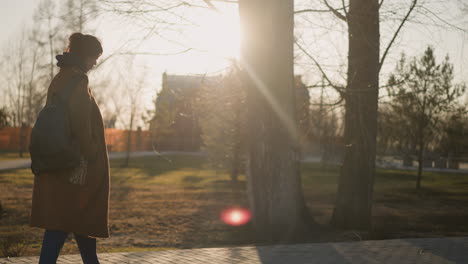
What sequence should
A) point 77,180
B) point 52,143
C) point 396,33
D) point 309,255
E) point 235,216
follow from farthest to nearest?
point 235,216 → point 396,33 → point 309,255 → point 77,180 → point 52,143

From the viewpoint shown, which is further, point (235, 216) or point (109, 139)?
point (109, 139)

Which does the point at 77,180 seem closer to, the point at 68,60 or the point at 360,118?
the point at 68,60

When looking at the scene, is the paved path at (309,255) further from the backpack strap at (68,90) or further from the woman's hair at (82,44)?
the woman's hair at (82,44)

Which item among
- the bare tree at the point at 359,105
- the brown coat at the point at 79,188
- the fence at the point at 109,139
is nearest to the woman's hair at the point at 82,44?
the brown coat at the point at 79,188

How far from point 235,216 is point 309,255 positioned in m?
8.25

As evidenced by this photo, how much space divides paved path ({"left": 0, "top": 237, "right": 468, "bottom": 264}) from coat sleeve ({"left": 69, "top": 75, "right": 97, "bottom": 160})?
83.2 inches

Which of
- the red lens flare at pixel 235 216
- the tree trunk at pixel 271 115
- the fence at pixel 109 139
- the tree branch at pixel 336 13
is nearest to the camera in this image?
the tree trunk at pixel 271 115

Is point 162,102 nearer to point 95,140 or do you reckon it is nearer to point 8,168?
point 8,168

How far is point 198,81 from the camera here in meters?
10.5

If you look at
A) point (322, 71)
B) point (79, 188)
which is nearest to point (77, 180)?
point (79, 188)

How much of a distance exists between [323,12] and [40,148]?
6835 mm

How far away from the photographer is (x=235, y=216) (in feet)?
46.9

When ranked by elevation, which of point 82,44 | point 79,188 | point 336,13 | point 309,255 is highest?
point 336,13

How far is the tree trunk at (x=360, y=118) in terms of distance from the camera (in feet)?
32.0
